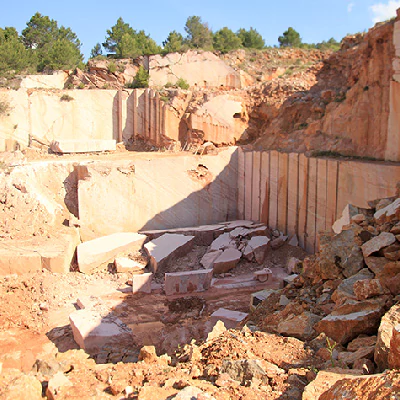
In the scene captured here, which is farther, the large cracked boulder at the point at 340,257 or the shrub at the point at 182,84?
the shrub at the point at 182,84

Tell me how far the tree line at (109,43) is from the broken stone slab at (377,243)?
17.0 metres

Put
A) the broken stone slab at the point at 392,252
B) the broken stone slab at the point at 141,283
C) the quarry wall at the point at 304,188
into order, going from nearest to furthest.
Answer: the broken stone slab at the point at 392,252 < the quarry wall at the point at 304,188 < the broken stone slab at the point at 141,283

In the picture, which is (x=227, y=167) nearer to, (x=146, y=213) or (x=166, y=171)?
(x=166, y=171)

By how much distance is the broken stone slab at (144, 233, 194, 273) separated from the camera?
10.9 m

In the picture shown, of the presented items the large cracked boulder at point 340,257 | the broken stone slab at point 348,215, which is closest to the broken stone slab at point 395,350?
the large cracked boulder at point 340,257

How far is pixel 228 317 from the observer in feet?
26.3

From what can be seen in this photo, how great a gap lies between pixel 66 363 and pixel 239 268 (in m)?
6.13

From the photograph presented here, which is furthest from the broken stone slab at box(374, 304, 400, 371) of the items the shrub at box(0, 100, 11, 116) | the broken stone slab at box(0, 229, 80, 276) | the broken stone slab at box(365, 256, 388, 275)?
the shrub at box(0, 100, 11, 116)

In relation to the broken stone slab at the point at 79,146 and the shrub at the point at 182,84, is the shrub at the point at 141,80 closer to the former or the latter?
the shrub at the point at 182,84

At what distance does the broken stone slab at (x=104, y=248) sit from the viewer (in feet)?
35.4

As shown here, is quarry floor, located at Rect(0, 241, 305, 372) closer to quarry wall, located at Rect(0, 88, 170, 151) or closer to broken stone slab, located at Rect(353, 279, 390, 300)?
broken stone slab, located at Rect(353, 279, 390, 300)

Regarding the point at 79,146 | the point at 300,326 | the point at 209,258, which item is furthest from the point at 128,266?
the point at 79,146

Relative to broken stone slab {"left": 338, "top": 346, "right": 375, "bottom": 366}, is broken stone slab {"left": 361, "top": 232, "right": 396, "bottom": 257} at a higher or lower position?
higher

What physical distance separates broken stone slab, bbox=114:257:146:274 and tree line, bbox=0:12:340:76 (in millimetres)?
12720
